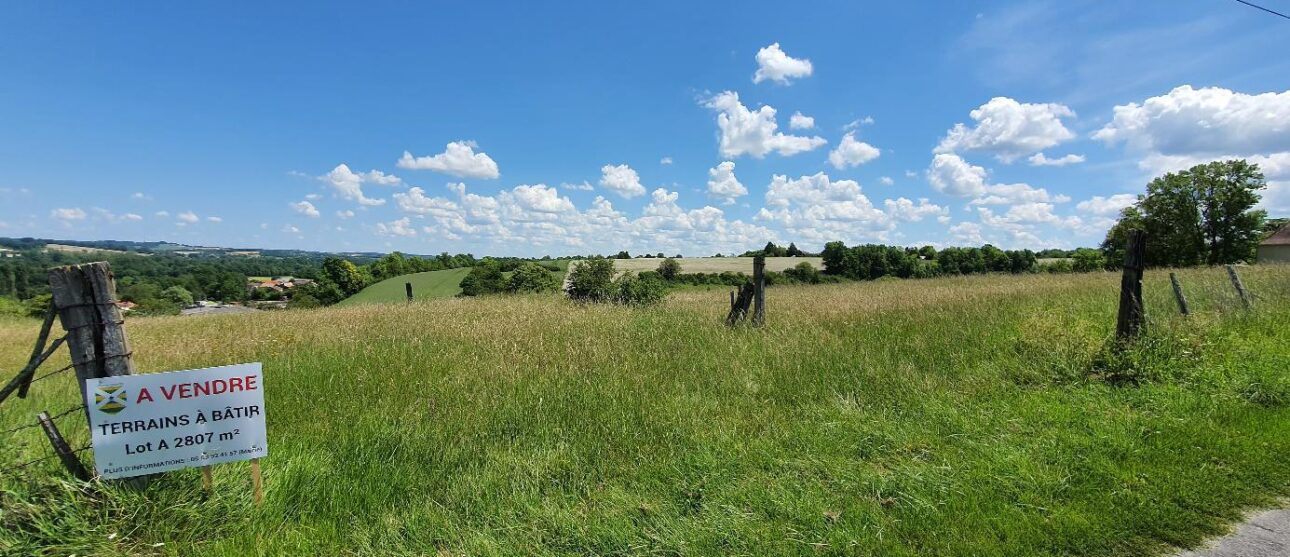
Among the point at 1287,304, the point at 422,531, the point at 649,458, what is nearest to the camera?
the point at 422,531

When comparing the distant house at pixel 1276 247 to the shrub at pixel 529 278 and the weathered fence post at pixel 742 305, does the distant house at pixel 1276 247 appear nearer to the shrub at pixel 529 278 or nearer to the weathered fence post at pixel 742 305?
the weathered fence post at pixel 742 305

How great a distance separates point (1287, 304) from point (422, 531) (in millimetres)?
12563

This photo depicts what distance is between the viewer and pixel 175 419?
3.22 metres

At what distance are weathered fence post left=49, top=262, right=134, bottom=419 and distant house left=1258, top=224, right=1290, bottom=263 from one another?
56379 mm

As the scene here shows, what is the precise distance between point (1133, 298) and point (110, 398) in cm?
957

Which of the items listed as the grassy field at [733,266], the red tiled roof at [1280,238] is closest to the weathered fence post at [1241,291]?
the grassy field at [733,266]

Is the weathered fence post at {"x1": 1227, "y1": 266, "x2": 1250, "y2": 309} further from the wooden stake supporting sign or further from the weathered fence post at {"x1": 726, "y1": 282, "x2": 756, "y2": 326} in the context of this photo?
the wooden stake supporting sign

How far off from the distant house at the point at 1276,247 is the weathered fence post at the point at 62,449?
56.6m

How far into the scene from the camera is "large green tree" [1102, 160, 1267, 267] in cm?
3588

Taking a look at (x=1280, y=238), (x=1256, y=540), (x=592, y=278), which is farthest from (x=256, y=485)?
(x=1280, y=238)

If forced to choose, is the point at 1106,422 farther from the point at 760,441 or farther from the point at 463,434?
the point at 463,434

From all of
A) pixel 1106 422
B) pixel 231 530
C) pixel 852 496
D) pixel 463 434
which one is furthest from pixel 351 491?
pixel 1106 422

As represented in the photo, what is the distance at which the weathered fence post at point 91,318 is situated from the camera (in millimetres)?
3094

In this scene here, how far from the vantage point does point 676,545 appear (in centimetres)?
293
